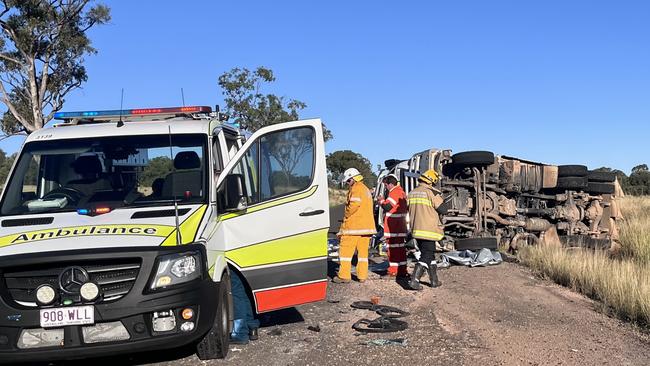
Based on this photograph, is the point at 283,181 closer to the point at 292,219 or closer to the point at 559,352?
the point at 292,219

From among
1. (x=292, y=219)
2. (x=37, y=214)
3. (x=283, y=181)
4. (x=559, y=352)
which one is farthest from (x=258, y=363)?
(x=559, y=352)

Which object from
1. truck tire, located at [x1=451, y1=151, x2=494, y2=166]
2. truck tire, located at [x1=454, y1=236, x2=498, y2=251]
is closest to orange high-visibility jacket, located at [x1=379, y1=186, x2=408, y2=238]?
truck tire, located at [x1=454, y1=236, x2=498, y2=251]

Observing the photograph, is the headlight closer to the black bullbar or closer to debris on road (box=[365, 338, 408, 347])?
the black bullbar

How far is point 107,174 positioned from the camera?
5.79 meters

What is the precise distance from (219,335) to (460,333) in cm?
271

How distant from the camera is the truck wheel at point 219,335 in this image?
5.26m

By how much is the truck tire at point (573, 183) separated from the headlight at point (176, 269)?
11374mm

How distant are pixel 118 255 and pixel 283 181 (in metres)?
2.15

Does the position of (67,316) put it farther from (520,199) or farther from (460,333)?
(520,199)

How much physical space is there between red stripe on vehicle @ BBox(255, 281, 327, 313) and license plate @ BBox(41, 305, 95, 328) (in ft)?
6.14

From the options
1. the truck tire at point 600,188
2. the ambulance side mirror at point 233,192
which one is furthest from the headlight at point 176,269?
the truck tire at point 600,188

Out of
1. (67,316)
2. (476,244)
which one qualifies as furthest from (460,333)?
(476,244)

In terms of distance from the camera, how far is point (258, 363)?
18.2ft

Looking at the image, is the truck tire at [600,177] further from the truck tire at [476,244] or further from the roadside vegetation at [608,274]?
the truck tire at [476,244]
